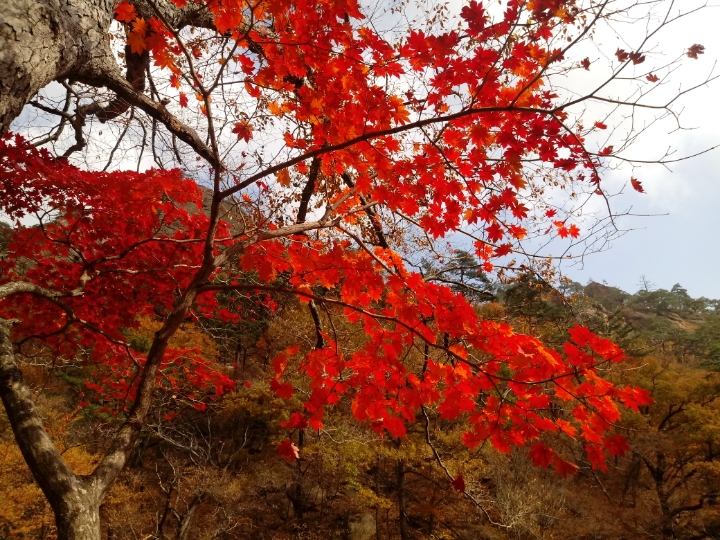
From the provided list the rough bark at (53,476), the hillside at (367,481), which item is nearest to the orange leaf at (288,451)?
the rough bark at (53,476)

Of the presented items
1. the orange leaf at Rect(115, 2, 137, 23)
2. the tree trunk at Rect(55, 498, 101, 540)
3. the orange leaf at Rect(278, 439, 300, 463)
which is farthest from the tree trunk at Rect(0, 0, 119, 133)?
the orange leaf at Rect(278, 439, 300, 463)

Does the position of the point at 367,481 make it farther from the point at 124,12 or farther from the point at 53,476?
the point at 124,12

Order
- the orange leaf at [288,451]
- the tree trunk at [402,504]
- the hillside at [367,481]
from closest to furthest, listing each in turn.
Result: the orange leaf at [288,451]
the hillside at [367,481]
the tree trunk at [402,504]

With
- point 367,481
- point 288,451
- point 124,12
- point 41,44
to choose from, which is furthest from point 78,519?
point 367,481

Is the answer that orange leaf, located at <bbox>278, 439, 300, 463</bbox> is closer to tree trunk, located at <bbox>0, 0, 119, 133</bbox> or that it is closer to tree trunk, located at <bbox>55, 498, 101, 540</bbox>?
tree trunk, located at <bbox>55, 498, 101, 540</bbox>

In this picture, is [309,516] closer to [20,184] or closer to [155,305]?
[155,305]

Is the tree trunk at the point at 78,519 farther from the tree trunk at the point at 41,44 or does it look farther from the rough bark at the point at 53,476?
the tree trunk at the point at 41,44

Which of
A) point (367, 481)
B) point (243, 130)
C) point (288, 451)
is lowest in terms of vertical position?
point (367, 481)

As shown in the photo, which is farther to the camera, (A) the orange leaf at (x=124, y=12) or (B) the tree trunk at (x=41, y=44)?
(A) the orange leaf at (x=124, y=12)

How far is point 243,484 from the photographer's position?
51.9ft

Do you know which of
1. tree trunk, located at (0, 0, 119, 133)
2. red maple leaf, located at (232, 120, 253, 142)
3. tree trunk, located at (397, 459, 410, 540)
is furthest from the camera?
tree trunk, located at (397, 459, 410, 540)

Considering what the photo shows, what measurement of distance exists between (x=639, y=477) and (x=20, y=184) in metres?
26.5

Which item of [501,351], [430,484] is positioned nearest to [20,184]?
[501,351]

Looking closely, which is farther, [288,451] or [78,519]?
[288,451]
